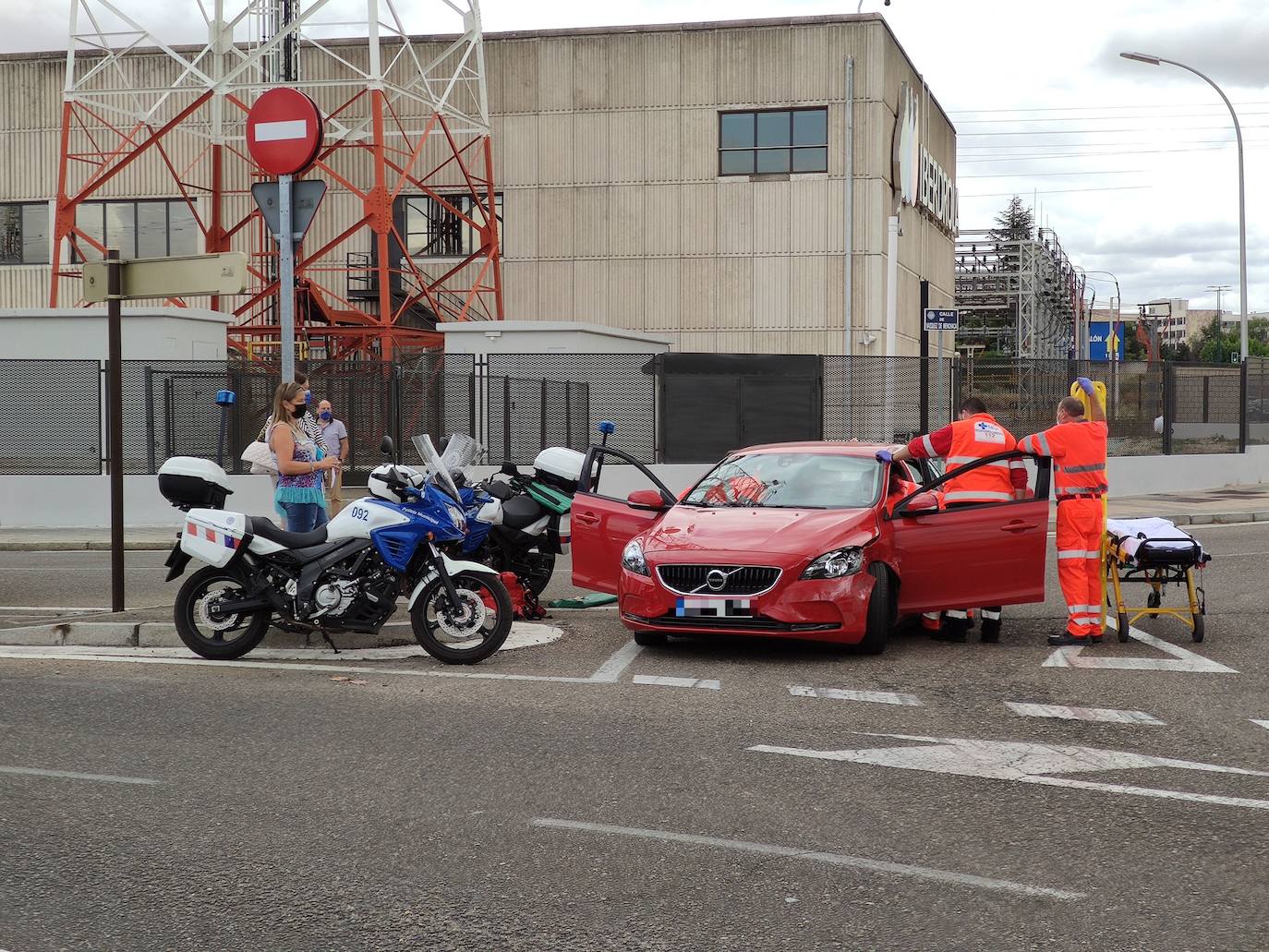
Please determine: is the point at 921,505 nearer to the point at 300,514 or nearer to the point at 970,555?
the point at 970,555

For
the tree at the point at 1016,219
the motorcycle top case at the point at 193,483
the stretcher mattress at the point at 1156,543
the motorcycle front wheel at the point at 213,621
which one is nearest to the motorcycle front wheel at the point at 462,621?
the motorcycle front wheel at the point at 213,621

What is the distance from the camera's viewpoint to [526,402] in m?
23.7

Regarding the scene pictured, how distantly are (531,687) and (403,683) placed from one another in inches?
30.5

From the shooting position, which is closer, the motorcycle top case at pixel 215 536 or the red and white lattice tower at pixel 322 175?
the motorcycle top case at pixel 215 536

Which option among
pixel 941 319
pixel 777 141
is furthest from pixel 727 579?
pixel 777 141

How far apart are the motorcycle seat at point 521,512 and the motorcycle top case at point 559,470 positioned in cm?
22

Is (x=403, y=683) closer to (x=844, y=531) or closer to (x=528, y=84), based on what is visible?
(x=844, y=531)

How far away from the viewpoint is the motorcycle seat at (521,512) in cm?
1169

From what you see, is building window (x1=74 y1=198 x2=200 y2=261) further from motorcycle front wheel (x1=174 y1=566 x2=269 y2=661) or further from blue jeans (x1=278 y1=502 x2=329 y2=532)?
motorcycle front wheel (x1=174 y1=566 x2=269 y2=661)

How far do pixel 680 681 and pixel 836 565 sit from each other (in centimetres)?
131

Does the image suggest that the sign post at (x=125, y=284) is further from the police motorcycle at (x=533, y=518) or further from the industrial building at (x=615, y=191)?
the industrial building at (x=615, y=191)

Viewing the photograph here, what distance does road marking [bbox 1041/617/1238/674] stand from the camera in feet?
31.1

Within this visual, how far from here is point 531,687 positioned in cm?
867

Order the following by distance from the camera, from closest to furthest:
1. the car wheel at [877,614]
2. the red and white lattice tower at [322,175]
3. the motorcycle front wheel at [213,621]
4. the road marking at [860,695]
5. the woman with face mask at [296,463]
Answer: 1. the road marking at [860,695]
2. the motorcycle front wheel at [213,621]
3. the car wheel at [877,614]
4. the woman with face mask at [296,463]
5. the red and white lattice tower at [322,175]
